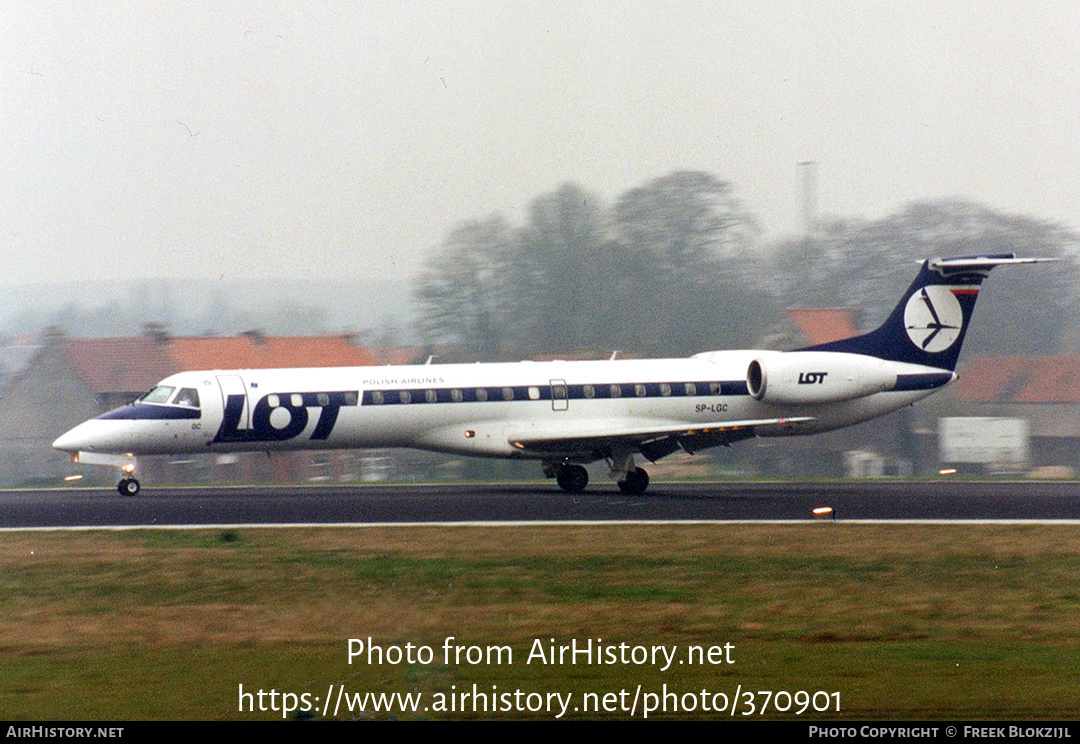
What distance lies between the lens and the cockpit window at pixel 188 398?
24.2 meters

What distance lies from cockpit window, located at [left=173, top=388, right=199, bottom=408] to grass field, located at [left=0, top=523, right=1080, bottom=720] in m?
6.12

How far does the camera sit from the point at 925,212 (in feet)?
147

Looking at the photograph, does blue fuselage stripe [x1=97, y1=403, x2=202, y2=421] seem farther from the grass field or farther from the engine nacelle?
the engine nacelle

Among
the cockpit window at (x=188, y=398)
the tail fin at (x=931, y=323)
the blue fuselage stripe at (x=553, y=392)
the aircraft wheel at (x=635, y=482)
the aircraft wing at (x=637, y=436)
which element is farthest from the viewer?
the tail fin at (x=931, y=323)

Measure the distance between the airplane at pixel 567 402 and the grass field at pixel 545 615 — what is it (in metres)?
6.12

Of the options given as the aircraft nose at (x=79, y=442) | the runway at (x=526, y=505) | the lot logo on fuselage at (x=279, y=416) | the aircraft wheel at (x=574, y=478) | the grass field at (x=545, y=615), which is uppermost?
the lot logo on fuselage at (x=279, y=416)

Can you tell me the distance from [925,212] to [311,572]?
118 feet

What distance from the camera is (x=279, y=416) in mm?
24453

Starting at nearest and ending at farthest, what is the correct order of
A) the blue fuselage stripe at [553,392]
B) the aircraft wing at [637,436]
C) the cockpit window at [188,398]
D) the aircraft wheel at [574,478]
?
the aircraft wing at [637,436] → the cockpit window at [188,398] → the blue fuselage stripe at [553,392] → the aircraft wheel at [574,478]

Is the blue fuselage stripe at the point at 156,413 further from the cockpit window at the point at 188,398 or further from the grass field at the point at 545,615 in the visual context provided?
the grass field at the point at 545,615

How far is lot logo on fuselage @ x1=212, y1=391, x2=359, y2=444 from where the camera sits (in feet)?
79.7

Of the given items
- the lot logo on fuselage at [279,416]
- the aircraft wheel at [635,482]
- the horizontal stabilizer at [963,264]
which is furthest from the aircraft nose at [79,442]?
the horizontal stabilizer at [963,264]

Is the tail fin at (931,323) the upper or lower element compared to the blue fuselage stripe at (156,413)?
upper

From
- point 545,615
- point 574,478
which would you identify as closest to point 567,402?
point 574,478
